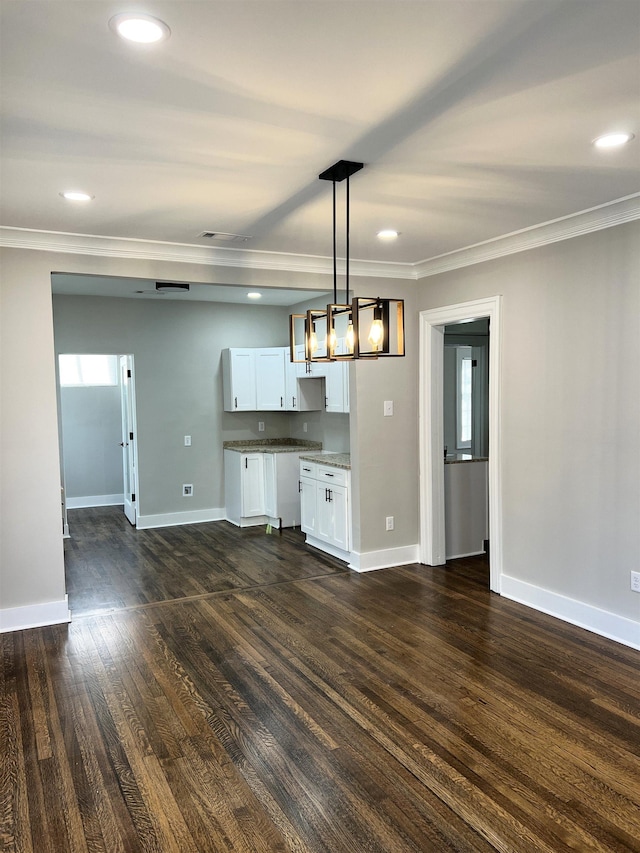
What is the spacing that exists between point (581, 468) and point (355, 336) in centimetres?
195

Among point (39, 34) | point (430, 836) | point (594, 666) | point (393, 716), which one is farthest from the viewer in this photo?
point (594, 666)

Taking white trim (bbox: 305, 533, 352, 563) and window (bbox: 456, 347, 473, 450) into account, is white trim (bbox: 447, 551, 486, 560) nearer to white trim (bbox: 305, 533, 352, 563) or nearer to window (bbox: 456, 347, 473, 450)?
white trim (bbox: 305, 533, 352, 563)

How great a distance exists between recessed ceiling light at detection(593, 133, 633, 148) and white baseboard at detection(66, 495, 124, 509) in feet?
25.0

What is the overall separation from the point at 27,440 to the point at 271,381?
11.9ft

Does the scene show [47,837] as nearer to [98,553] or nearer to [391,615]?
[391,615]

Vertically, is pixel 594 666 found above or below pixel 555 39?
below

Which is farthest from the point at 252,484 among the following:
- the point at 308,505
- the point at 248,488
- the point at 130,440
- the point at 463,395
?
the point at 463,395

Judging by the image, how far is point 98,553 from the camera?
614cm

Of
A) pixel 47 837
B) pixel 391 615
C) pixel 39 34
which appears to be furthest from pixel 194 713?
pixel 39 34

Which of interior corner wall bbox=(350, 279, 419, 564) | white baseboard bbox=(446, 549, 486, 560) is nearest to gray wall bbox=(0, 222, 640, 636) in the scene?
interior corner wall bbox=(350, 279, 419, 564)

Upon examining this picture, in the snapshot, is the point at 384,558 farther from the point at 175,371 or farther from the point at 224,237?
the point at 175,371

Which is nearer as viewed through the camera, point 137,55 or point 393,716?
point 137,55

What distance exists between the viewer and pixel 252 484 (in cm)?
721

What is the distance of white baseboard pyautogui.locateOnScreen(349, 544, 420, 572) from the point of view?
541 cm
